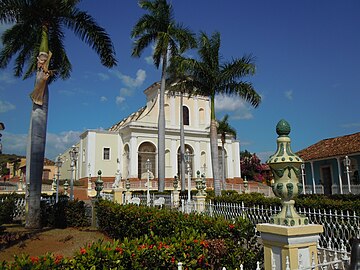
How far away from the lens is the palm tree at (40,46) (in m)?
11.8

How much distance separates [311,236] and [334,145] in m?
24.1

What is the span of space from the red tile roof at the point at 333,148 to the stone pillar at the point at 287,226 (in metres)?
20.6

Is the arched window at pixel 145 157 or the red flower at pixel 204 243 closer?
the red flower at pixel 204 243

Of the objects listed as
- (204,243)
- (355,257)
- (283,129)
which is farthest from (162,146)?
(355,257)

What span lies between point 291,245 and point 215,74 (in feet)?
50.0

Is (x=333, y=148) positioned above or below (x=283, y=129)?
above

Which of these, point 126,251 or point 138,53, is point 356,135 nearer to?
point 138,53

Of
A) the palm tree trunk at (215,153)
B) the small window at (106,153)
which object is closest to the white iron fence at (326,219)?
the palm tree trunk at (215,153)

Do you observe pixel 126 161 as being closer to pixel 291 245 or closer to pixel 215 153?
pixel 215 153

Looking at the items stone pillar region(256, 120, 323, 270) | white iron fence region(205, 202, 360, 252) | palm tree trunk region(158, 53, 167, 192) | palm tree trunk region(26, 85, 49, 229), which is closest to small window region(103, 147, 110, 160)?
palm tree trunk region(158, 53, 167, 192)

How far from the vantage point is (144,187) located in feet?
92.2

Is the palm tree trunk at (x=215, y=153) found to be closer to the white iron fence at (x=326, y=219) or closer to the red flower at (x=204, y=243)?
the white iron fence at (x=326, y=219)

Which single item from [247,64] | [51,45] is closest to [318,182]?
[247,64]

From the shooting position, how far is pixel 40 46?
1229 cm
